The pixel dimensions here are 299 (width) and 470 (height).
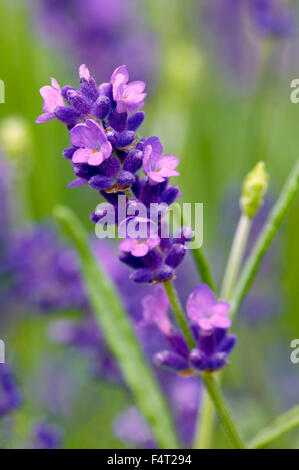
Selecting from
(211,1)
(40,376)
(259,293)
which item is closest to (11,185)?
(40,376)

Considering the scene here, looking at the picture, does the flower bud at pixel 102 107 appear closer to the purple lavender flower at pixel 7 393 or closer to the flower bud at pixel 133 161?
the flower bud at pixel 133 161

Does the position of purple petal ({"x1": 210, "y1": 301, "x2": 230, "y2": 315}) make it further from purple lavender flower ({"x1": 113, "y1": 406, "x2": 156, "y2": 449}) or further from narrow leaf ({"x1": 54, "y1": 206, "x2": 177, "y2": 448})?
purple lavender flower ({"x1": 113, "y1": 406, "x2": 156, "y2": 449})

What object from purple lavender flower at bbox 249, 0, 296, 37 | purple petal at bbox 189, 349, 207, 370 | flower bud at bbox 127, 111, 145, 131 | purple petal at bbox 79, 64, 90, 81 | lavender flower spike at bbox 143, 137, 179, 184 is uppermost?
purple petal at bbox 79, 64, 90, 81

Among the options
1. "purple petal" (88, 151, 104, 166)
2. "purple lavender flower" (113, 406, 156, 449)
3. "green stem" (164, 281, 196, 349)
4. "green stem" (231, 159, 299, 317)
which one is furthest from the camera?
"purple lavender flower" (113, 406, 156, 449)

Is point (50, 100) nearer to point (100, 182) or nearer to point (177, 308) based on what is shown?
point (100, 182)

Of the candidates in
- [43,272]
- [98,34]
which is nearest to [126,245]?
[43,272]

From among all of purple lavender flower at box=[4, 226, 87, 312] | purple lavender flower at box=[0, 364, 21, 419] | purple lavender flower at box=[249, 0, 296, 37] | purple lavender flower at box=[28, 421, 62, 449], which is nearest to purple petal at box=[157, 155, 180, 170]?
purple lavender flower at box=[0, 364, 21, 419]

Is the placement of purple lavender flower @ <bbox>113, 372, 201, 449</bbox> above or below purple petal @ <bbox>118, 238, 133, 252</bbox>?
below
